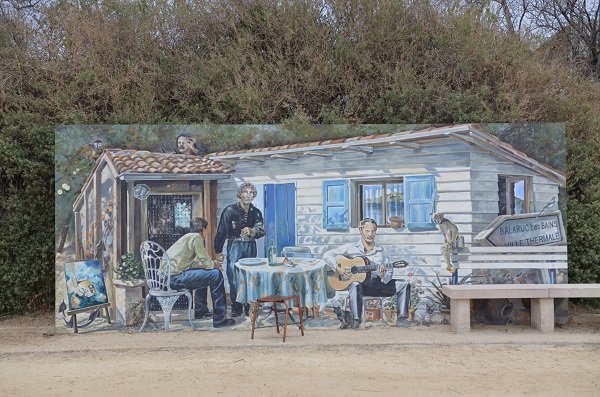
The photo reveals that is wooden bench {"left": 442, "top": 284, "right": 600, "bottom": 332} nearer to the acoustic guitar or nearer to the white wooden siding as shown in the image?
the white wooden siding

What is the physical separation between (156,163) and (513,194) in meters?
4.77

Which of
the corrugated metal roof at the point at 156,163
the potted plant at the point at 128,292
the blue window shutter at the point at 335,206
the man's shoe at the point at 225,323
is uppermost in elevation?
the corrugated metal roof at the point at 156,163

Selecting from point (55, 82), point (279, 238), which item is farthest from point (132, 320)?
A: point (55, 82)

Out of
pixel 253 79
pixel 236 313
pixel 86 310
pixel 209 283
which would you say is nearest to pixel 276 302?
pixel 236 313

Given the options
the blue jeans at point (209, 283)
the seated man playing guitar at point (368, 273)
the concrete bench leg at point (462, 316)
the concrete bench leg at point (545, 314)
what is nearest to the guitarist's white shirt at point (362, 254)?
the seated man playing guitar at point (368, 273)

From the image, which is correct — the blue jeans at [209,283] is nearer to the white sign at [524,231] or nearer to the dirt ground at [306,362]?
the dirt ground at [306,362]

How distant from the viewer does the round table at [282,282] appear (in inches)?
324

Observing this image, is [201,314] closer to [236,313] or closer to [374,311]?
[236,313]

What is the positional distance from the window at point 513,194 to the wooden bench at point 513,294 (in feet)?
3.29

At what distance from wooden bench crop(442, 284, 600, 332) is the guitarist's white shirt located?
774mm

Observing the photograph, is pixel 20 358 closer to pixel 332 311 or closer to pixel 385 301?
pixel 332 311

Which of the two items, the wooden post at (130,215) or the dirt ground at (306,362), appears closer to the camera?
the dirt ground at (306,362)

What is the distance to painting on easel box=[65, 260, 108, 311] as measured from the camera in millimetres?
8109

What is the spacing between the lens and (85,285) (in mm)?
8156
